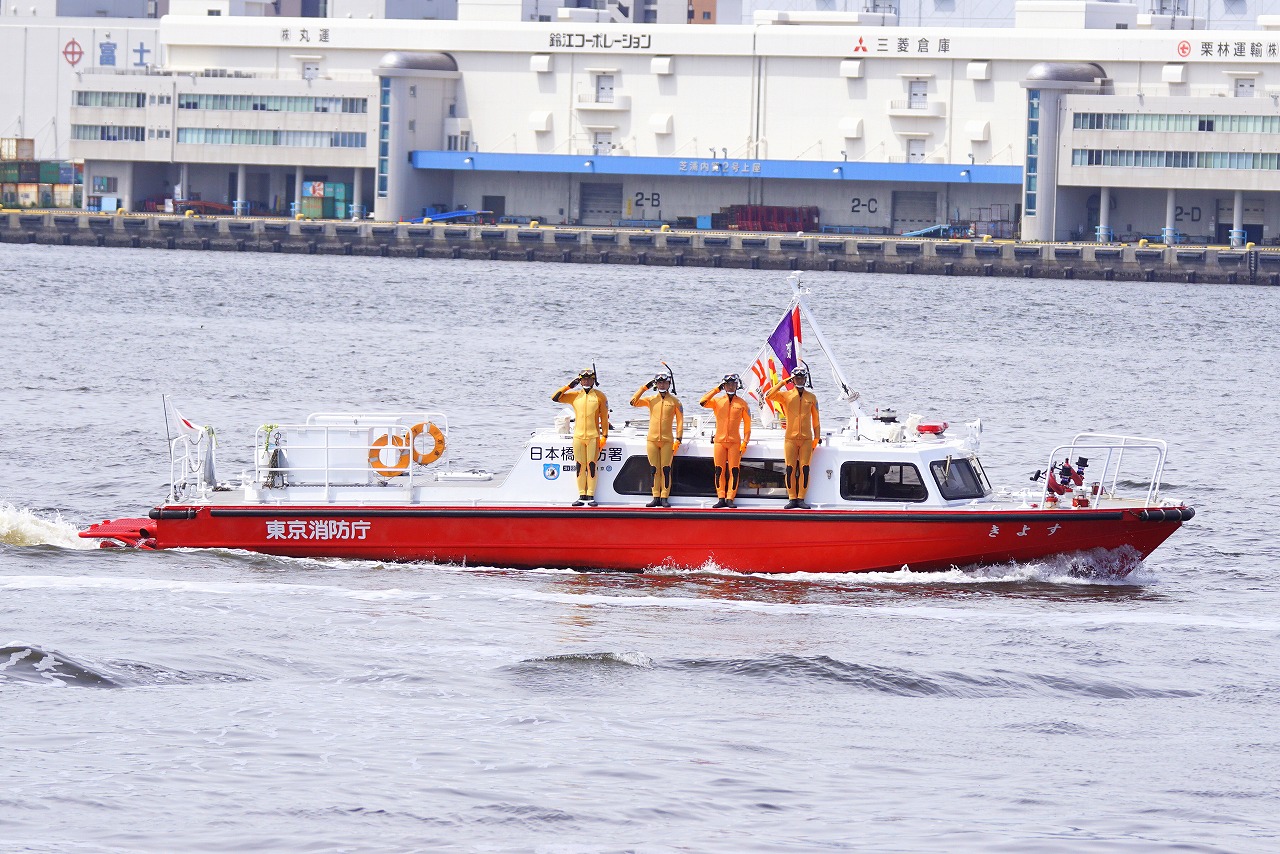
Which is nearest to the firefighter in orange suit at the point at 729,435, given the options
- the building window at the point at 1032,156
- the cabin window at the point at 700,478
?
the cabin window at the point at 700,478

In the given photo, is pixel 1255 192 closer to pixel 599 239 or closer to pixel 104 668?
pixel 599 239

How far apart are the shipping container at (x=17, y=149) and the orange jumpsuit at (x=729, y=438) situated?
112 meters

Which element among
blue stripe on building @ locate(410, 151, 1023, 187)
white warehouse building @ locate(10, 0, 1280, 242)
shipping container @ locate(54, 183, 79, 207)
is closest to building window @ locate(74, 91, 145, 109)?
white warehouse building @ locate(10, 0, 1280, 242)

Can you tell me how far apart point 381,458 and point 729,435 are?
4339 mm

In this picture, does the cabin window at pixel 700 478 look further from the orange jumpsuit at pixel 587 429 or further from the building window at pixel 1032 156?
the building window at pixel 1032 156

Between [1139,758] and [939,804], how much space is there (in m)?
2.37

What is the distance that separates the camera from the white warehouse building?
10950 centimetres

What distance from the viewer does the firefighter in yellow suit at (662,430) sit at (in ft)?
72.1

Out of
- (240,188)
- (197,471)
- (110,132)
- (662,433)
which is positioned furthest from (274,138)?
(662,433)

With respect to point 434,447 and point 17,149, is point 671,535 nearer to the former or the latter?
point 434,447

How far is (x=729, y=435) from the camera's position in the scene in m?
22.1

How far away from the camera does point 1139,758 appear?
16.8 m

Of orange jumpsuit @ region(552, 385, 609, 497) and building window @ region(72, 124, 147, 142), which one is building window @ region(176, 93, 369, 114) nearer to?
building window @ region(72, 124, 147, 142)

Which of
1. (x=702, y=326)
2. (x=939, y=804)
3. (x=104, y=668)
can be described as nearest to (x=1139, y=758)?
(x=939, y=804)
